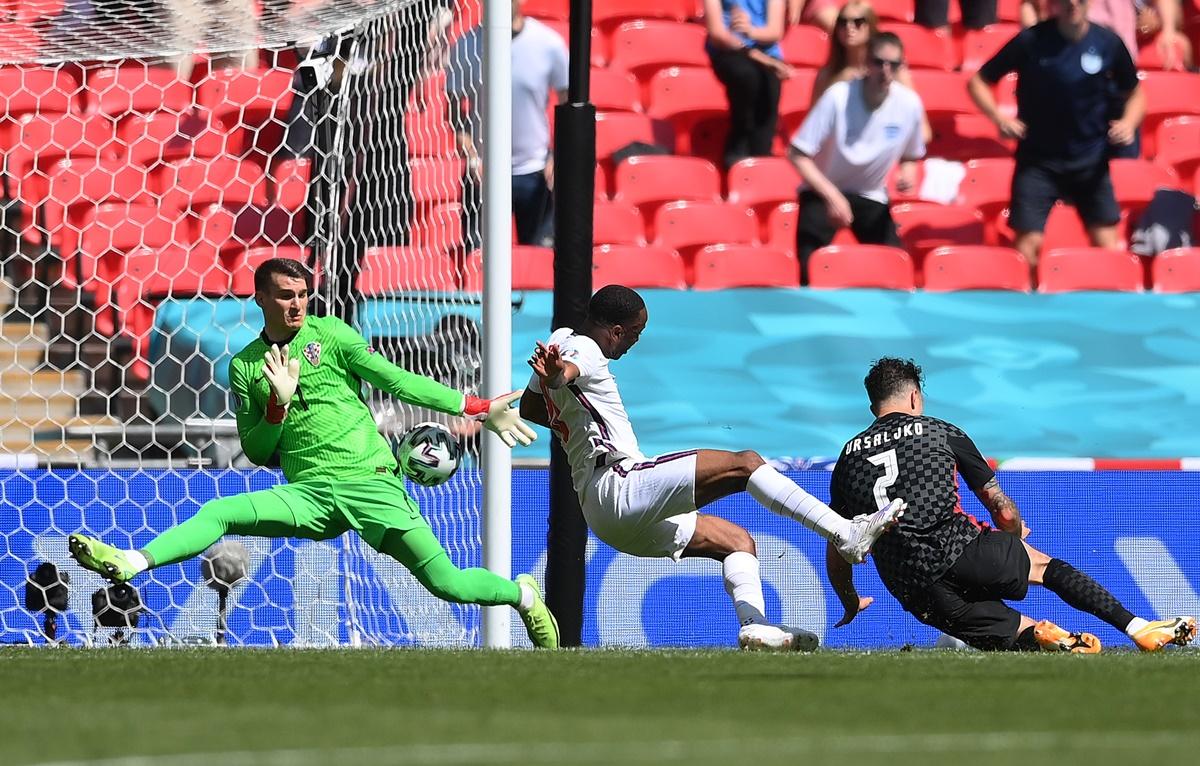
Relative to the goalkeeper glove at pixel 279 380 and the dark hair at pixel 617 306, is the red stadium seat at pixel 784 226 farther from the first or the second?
the goalkeeper glove at pixel 279 380

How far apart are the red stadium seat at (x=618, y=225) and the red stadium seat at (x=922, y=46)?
9.81 ft

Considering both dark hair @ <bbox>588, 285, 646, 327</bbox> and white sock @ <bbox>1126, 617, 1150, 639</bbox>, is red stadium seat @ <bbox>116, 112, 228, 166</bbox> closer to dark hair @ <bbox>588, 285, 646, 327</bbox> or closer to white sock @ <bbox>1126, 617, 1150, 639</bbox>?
dark hair @ <bbox>588, 285, 646, 327</bbox>

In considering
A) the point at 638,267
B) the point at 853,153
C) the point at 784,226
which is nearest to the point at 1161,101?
the point at 853,153

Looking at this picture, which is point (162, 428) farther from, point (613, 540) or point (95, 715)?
point (95, 715)

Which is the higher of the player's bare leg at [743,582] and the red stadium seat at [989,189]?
the red stadium seat at [989,189]

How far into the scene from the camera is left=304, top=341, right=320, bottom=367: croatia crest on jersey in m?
6.90

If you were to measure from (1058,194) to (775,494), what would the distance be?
6614 millimetres

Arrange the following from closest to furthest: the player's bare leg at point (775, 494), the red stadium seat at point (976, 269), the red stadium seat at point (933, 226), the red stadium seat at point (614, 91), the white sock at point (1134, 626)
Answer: the player's bare leg at point (775, 494) → the white sock at point (1134, 626) → the red stadium seat at point (976, 269) → the red stadium seat at point (933, 226) → the red stadium seat at point (614, 91)

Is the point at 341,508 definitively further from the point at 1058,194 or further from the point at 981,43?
the point at 981,43

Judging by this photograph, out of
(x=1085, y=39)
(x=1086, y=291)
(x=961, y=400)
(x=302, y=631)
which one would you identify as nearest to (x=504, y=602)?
(x=302, y=631)

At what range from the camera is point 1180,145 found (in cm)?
1343

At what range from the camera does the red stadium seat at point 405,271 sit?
8211 mm

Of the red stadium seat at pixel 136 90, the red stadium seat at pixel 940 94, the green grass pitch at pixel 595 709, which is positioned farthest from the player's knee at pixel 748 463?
the red stadium seat at pixel 940 94

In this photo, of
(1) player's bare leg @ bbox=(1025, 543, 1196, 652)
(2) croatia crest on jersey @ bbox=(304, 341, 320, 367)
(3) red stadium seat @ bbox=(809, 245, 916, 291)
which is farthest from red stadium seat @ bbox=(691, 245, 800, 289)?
(2) croatia crest on jersey @ bbox=(304, 341, 320, 367)
